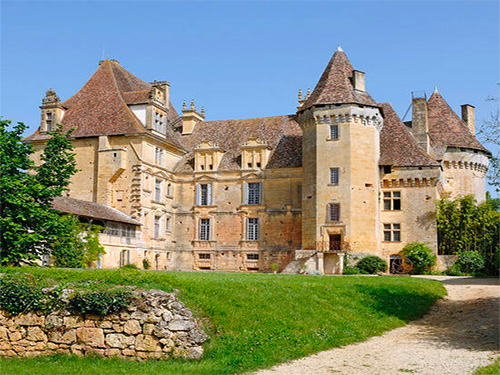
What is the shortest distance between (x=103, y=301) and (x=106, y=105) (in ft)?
99.3

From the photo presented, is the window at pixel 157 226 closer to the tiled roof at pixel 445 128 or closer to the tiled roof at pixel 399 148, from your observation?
the tiled roof at pixel 399 148

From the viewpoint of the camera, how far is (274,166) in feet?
133

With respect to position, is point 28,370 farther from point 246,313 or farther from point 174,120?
point 174,120

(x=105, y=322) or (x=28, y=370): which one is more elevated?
(x=105, y=322)

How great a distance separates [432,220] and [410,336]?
24.0 metres

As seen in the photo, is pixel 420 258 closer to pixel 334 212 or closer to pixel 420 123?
pixel 334 212

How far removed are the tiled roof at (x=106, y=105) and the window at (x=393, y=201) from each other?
15.0m

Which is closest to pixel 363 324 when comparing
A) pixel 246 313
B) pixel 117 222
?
pixel 246 313

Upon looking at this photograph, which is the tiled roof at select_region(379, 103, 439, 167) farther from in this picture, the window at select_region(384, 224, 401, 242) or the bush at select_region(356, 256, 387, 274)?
the bush at select_region(356, 256, 387, 274)

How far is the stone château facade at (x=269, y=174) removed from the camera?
36.4 m

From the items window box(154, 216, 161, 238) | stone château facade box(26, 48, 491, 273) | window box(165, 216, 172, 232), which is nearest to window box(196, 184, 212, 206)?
stone château facade box(26, 48, 491, 273)

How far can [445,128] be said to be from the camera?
139 feet

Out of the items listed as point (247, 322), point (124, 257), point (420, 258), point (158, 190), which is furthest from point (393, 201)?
point (247, 322)

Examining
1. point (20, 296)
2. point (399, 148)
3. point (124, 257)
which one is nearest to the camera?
point (20, 296)
